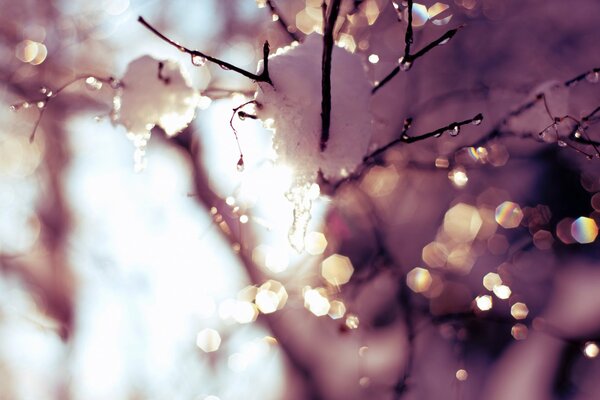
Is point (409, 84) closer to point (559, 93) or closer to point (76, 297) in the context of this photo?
point (559, 93)

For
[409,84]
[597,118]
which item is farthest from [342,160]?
[409,84]

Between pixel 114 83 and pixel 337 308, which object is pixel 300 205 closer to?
pixel 114 83

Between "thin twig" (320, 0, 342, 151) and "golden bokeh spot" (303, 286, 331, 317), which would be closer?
"thin twig" (320, 0, 342, 151)

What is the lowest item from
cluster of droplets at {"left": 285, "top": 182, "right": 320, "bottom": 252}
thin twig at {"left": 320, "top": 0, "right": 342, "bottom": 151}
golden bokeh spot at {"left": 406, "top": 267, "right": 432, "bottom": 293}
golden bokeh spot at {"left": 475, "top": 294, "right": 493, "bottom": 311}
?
golden bokeh spot at {"left": 406, "top": 267, "right": 432, "bottom": 293}

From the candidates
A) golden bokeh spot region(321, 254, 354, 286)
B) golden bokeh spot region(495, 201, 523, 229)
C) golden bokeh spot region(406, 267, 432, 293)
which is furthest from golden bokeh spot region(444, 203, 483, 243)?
golden bokeh spot region(321, 254, 354, 286)

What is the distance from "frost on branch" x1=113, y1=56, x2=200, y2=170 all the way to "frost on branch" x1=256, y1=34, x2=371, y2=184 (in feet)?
0.80

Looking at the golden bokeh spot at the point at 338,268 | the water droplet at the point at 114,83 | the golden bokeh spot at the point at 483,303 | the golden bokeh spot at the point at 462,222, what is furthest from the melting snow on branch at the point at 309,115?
the golden bokeh spot at the point at 462,222

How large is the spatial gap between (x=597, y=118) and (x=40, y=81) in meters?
3.08

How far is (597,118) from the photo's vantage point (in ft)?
4.69

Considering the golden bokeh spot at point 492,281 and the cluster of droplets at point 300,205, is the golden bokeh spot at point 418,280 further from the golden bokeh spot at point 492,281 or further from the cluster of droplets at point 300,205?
the cluster of droplets at point 300,205

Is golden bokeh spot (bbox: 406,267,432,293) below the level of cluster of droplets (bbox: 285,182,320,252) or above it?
below

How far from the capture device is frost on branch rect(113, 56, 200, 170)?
1.29 m

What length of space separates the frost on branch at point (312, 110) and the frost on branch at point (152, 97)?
9.6 inches

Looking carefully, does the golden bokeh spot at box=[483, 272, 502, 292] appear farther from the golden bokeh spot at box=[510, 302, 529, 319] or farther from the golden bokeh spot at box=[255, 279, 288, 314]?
the golden bokeh spot at box=[255, 279, 288, 314]
